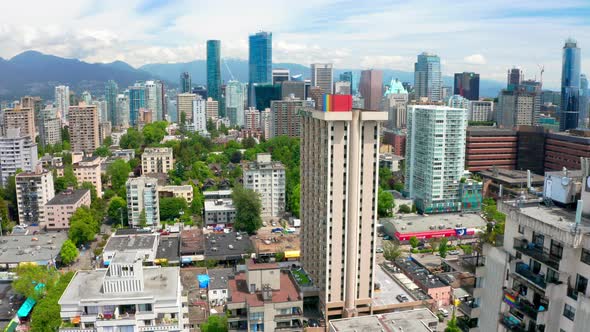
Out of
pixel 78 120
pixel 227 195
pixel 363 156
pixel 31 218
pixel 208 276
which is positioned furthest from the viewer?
pixel 78 120

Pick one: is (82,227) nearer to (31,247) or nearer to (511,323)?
(31,247)

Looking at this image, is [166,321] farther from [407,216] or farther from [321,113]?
[407,216]

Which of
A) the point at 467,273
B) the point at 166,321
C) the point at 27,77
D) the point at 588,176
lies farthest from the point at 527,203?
the point at 27,77

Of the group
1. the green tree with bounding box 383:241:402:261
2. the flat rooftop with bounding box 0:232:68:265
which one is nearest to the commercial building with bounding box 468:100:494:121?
the green tree with bounding box 383:241:402:261

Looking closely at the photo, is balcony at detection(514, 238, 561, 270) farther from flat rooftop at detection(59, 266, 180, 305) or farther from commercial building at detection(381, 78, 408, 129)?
commercial building at detection(381, 78, 408, 129)

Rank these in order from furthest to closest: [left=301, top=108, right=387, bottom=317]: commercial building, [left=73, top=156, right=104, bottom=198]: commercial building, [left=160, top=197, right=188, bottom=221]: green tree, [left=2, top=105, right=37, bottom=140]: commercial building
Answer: [left=2, top=105, right=37, bottom=140]: commercial building, [left=73, top=156, right=104, bottom=198]: commercial building, [left=160, top=197, right=188, bottom=221]: green tree, [left=301, top=108, right=387, bottom=317]: commercial building

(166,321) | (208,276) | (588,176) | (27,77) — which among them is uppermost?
(27,77)
